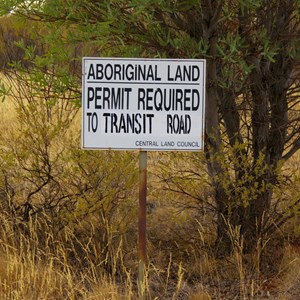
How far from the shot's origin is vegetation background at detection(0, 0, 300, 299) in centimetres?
484

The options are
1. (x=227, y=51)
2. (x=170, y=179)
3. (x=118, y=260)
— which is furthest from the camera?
(x=170, y=179)

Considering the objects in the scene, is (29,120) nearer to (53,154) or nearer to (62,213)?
(62,213)

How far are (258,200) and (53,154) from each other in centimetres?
277

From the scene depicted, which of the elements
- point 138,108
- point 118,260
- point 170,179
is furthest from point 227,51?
point 118,260

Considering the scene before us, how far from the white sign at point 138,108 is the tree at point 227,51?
19.6 inches

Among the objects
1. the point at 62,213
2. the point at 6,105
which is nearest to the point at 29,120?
the point at 62,213

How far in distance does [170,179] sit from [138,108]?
5.10ft

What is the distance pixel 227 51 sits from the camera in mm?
4836

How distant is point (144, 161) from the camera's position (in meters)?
4.24

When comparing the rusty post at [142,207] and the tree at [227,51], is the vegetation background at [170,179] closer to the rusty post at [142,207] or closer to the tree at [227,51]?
the tree at [227,51]

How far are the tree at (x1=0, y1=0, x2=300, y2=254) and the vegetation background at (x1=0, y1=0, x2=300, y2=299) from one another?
1 centimetres

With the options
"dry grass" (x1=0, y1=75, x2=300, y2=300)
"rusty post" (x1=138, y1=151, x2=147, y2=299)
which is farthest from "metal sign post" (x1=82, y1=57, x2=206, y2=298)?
"dry grass" (x1=0, y1=75, x2=300, y2=300)

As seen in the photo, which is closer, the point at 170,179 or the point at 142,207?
the point at 142,207

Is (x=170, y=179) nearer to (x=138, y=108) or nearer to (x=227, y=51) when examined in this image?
(x=227, y=51)
